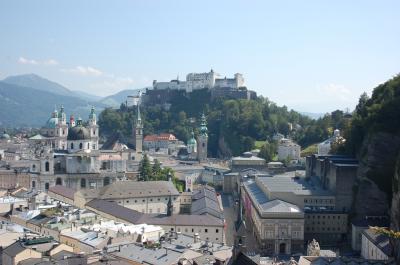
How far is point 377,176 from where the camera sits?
173 ft

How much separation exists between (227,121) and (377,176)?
6320 cm

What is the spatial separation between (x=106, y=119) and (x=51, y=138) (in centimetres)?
2725

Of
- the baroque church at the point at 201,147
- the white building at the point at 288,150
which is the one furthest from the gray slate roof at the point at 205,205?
the baroque church at the point at 201,147

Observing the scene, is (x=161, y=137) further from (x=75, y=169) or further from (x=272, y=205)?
(x=272, y=205)

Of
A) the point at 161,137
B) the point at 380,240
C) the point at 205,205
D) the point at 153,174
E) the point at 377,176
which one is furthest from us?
the point at 161,137

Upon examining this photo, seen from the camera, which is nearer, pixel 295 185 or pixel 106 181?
pixel 295 185

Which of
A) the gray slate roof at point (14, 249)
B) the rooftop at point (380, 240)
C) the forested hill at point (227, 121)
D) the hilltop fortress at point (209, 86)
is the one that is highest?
the hilltop fortress at point (209, 86)

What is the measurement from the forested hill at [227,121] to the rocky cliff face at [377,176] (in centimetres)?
4160

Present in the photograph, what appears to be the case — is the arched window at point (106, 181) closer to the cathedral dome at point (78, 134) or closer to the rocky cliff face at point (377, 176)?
the cathedral dome at point (78, 134)

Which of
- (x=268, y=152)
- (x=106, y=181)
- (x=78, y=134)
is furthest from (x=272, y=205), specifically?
(x=268, y=152)

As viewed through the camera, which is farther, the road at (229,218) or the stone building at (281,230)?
the road at (229,218)

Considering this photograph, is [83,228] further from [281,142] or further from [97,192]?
[281,142]

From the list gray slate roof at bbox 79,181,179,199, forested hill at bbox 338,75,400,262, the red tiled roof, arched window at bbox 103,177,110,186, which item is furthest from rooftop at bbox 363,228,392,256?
the red tiled roof

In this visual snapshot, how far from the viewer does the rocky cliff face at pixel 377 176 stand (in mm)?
52188
